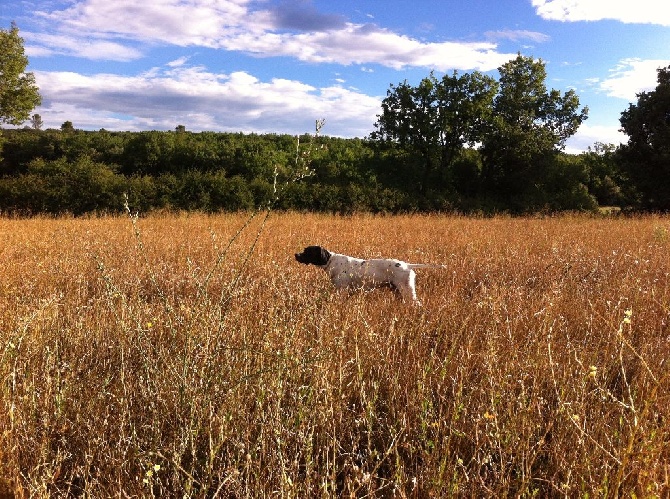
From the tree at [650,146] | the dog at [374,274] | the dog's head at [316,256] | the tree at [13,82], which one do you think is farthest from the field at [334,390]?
the tree at [13,82]

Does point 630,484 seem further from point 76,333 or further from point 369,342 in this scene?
point 76,333

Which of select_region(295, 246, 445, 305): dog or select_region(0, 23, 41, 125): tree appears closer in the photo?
select_region(295, 246, 445, 305): dog

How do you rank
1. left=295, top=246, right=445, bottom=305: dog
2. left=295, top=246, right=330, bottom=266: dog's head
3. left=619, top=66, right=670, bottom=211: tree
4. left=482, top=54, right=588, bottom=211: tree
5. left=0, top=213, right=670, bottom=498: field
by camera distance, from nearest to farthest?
left=0, top=213, right=670, bottom=498: field, left=295, top=246, right=445, bottom=305: dog, left=295, top=246, right=330, bottom=266: dog's head, left=619, top=66, right=670, bottom=211: tree, left=482, top=54, right=588, bottom=211: tree

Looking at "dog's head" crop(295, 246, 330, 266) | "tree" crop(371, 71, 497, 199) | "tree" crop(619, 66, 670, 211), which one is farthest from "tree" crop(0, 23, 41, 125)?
"tree" crop(619, 66, 670, 211)

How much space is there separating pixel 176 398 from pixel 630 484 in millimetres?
2379

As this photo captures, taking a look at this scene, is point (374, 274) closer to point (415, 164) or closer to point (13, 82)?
point (415, 164)

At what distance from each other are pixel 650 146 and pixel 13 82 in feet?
115

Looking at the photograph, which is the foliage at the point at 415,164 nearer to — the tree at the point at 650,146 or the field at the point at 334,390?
the tree at the point at 650,146

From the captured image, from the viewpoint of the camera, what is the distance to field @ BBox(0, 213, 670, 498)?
196cm

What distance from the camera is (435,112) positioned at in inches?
933

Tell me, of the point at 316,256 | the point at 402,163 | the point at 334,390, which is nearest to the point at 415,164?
the point at 402,163

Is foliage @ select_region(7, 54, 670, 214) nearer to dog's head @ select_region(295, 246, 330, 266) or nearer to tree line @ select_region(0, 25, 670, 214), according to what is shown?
tree line @ select_region(0, 25, 670, 214)

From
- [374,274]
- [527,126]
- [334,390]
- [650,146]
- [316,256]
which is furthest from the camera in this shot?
[527,126]

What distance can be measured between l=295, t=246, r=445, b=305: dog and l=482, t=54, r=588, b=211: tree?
1992cm
